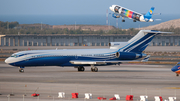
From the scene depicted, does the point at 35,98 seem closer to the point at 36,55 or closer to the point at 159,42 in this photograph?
the point at 36,55

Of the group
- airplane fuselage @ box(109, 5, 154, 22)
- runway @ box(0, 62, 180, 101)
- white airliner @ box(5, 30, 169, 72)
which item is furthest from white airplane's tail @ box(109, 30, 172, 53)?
airplane fuselage @ box(109, 5, 154, 22)

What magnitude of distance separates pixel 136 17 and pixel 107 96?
80.2 m

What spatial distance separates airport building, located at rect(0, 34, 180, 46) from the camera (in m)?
146

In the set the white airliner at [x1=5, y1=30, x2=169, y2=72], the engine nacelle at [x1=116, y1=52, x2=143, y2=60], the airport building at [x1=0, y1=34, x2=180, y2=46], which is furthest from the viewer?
the airport building at [x1=0, y1=34, x2=180, y2=46]

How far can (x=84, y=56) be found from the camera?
55.7 metres

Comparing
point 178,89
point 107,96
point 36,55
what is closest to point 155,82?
point 178,89

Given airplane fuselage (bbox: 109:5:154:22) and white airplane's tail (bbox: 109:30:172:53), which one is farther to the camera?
airplane fuselage (bbox: 109:5:154:22)

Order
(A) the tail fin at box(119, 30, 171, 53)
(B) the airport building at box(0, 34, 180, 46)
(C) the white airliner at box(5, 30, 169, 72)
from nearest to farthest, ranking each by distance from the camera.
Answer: (C) the white airliner at box(5, 30, 169, 72)
(A) the tail fin at box(119, 30, 171, 53)
(B) the airport building at box(0, 34, 180, 46)

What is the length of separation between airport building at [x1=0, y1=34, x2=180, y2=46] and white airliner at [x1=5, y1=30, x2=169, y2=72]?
292ft

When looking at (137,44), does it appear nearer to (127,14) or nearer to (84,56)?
(84,56)

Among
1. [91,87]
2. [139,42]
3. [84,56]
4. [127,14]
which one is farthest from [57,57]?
[127,14]

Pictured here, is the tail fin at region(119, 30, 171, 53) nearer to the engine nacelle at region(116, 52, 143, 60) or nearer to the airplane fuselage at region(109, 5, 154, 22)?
the engine nacelle at region(116, 52, 143, 60)

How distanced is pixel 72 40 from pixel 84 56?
93125mm

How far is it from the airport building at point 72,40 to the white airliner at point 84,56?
89.0m
